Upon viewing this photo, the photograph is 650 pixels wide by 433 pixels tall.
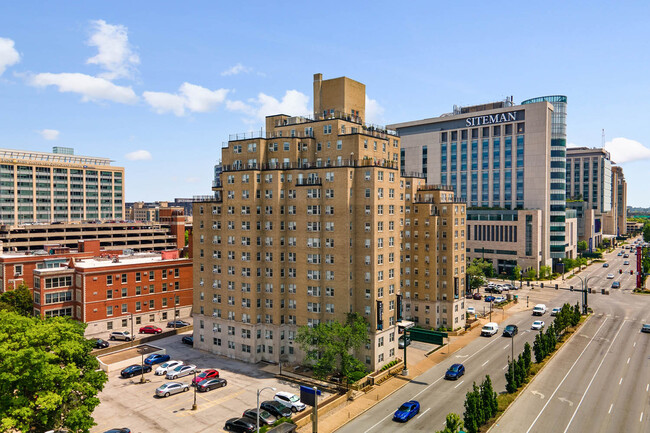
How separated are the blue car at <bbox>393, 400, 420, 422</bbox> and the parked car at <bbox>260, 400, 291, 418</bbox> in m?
13.5

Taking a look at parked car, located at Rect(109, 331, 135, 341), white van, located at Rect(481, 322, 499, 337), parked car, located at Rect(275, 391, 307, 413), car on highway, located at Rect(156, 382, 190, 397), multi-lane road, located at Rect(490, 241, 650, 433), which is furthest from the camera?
white van, located at Rect(481, 322, 499, 337)

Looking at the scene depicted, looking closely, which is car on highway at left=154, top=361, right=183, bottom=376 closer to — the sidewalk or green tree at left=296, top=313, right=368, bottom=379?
green tree at left=296, top=313, right=368, bottom=379

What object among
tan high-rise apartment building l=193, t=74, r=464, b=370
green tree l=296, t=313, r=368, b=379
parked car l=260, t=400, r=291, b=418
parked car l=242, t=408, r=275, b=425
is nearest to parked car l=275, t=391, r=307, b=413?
parked car l=260, t=400, r=291, b=418

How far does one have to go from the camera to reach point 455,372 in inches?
2653

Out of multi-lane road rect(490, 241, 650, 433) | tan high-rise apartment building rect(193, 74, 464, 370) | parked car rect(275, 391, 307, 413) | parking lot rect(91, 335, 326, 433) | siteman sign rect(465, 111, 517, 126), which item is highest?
siteman sign rect(465, 111, 517, 126)

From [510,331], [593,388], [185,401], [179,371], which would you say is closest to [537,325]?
[510,331]

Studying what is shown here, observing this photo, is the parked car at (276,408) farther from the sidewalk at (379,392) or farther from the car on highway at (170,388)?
the car on highway at (170,388)

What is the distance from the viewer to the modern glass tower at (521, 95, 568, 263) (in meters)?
162

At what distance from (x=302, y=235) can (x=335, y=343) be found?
18.6 meters

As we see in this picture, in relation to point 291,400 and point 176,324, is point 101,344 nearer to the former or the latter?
point 176,324

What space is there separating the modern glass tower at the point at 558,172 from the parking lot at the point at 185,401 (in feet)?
447

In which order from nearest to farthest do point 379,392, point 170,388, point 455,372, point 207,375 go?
point 170,388 → point 379,392 → point 207,375 → point 455,372

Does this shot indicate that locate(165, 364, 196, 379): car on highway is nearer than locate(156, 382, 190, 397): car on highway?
No

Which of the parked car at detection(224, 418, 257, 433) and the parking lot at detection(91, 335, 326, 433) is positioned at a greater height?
the parked car at detection(224, 418, 257, 433)
